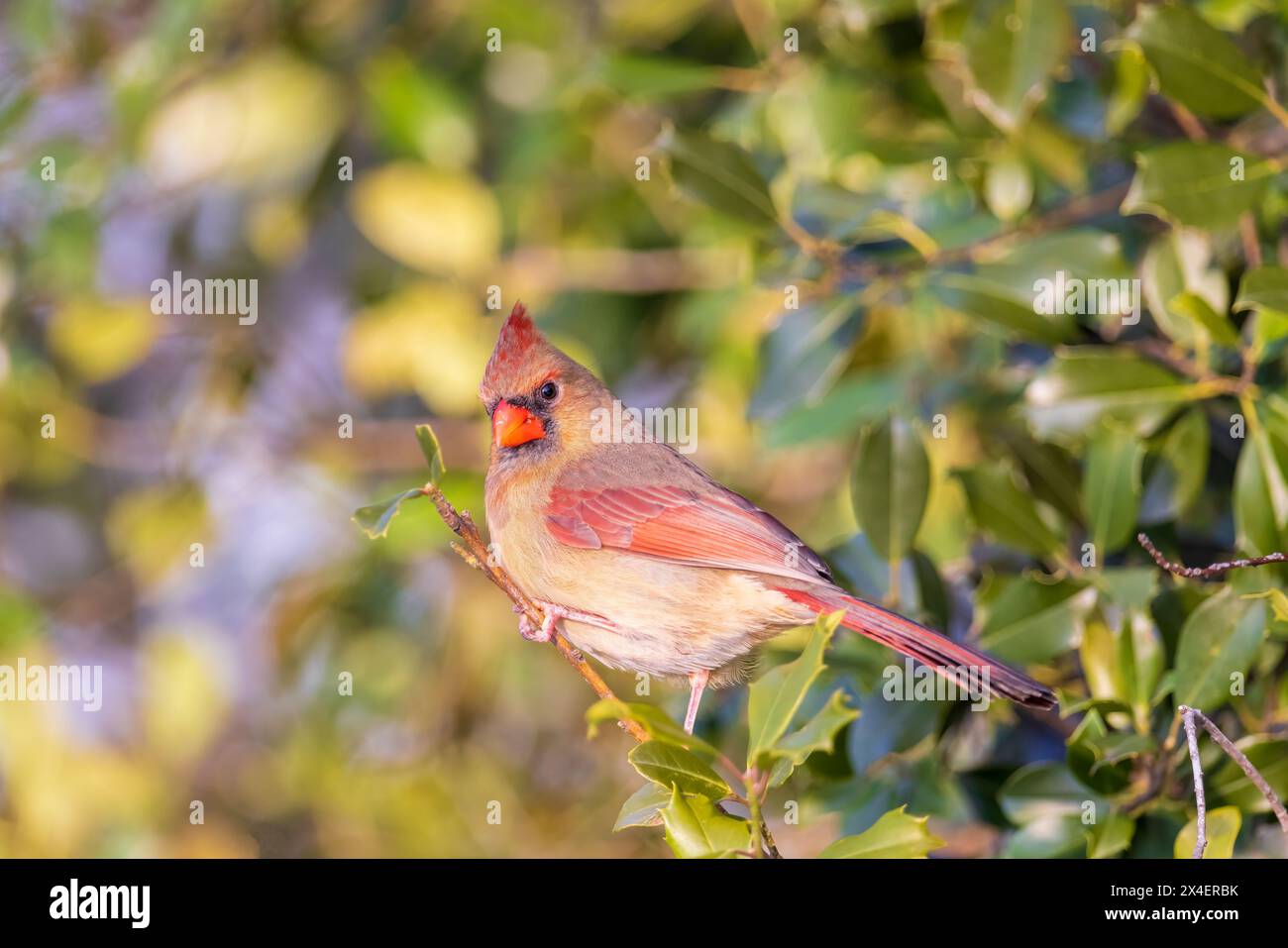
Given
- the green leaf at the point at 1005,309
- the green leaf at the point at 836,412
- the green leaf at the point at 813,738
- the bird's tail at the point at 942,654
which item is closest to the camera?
the green leaf at the point at 813,738

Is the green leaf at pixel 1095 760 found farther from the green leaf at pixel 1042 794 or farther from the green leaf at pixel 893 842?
the green leaf at pixel 893 842

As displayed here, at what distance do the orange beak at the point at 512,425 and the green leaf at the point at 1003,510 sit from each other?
31.4 inches

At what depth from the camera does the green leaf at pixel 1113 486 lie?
2477 mm

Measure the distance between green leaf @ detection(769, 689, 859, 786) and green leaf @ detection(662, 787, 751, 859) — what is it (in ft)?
0.26

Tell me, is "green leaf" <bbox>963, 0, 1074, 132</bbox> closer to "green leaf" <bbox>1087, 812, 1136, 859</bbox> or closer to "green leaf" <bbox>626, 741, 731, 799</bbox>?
"green leaf" <bbox>1087, 812, 1136, 859</bbox>

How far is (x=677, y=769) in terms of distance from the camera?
5.36ft

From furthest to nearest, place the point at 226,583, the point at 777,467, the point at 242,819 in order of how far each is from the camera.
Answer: the point at 226,583
the point at 242,819
the point at 777,467

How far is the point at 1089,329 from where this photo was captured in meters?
2.81

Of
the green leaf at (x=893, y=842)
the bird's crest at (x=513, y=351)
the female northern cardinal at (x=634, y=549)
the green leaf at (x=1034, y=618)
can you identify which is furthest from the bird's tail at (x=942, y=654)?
the bird's crest at (x=513, y=351)

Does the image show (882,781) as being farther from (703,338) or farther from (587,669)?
(703,338)

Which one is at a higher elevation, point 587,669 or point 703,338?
point 703,338

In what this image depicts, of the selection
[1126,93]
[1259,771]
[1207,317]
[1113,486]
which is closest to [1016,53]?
[1126,93]
